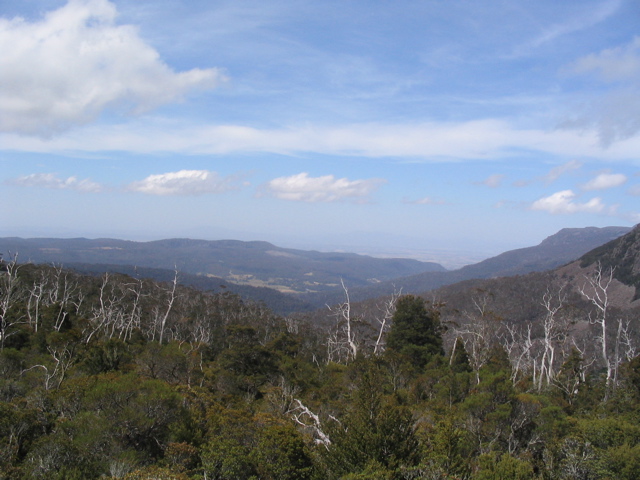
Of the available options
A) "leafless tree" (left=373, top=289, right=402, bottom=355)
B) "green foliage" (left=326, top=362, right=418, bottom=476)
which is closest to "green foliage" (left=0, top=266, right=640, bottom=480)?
"green foliage" (left=326, top=362, right=418, bottom=476)

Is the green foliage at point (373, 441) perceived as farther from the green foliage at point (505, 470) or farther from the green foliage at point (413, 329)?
the green foliage at point (413, 329)

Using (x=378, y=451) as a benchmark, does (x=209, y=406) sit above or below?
below

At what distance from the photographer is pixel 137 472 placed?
9.15 meters

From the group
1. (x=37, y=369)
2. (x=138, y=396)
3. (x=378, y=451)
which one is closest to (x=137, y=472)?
(x=138, y=396)

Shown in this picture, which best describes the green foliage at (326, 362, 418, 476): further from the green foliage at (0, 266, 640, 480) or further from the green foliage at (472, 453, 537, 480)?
the green foliage at (472, 453, 537, 480)

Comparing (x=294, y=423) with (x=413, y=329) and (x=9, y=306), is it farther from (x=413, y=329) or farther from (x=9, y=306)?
(x=9, y=306)

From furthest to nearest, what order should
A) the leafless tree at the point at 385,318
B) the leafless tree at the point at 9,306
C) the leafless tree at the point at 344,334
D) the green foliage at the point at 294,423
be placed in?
the leafless tree at the point at 385,318
the leafless tree at the point at 9,306
the leafless tree at the point at 344,334
the green foliage at the point at 294,423

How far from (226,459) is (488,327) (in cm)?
2568

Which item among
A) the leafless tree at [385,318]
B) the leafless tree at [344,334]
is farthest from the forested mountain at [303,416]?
the leafless tree at [344,334]

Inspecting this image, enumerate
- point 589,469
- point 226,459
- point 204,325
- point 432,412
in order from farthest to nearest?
point 204,325 < point 432,412 < point 589,469 < point 226,459

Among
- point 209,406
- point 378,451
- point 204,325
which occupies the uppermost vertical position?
point 378,451

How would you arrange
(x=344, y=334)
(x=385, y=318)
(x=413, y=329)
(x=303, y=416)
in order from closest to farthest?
1. (x=303, y=416)
2. (x=385, y=318)
3. (x=413, y=329)
4. (x=344, y=334)

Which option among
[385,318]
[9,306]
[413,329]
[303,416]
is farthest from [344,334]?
[9,306]

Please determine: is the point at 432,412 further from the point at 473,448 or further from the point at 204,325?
the point at 204,325
